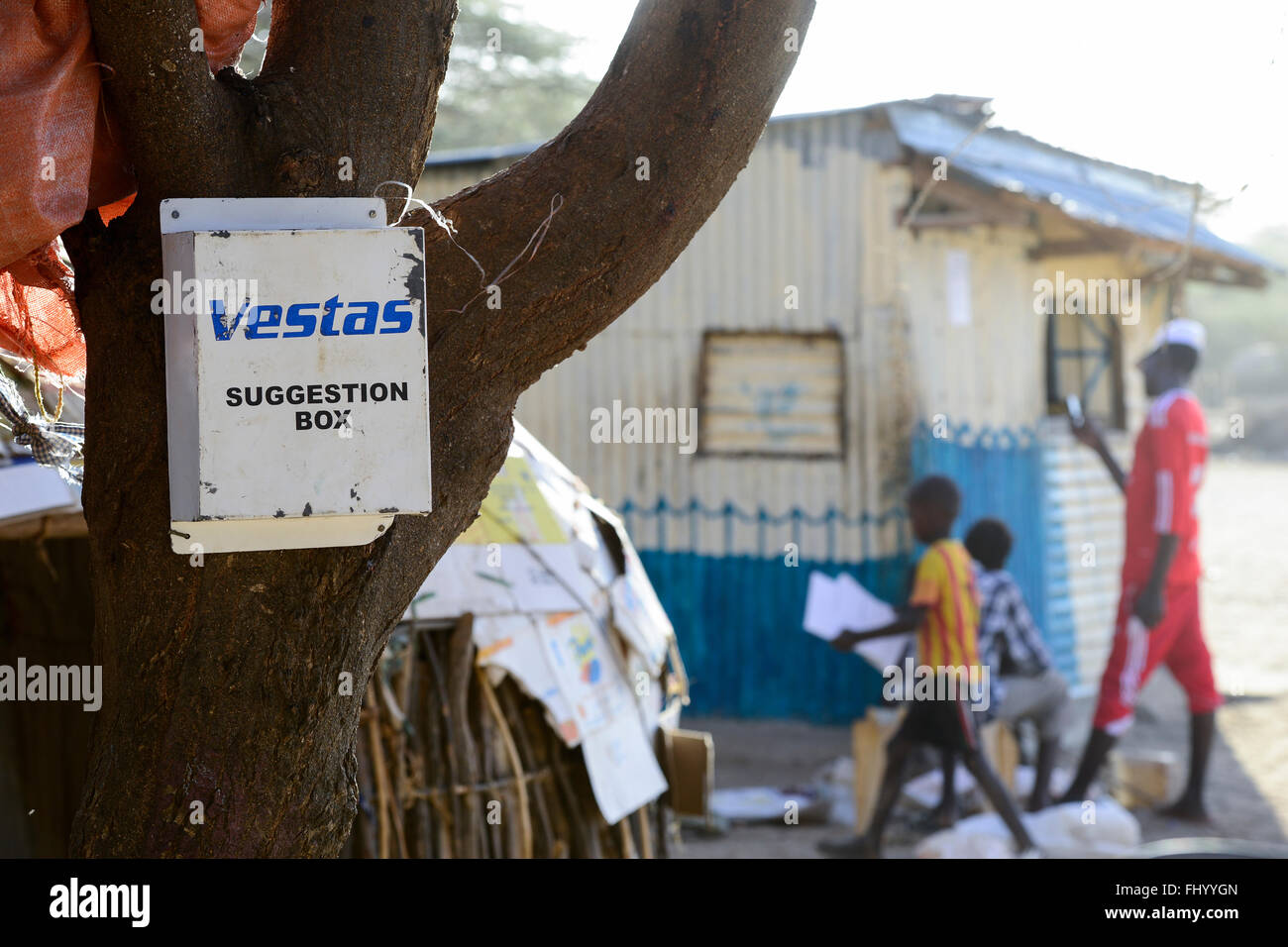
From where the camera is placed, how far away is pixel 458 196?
224cm

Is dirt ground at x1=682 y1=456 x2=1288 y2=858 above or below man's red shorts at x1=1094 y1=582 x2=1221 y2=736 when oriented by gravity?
below

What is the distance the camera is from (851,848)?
6895 mm

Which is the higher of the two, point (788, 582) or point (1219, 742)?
point (788, 582)

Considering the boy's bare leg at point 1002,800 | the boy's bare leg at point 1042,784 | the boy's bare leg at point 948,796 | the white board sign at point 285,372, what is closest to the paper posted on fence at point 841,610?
the boy's bare leg at point 1002,800

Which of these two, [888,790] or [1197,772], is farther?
[1197,772]

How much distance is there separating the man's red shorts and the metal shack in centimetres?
189

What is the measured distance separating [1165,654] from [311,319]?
683 centimetres

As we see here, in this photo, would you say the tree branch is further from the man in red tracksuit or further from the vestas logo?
the man in red tracksuit

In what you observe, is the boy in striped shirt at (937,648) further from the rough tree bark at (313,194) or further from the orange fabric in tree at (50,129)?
the orange fabric in tree at (50,129)

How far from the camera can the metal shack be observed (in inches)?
368

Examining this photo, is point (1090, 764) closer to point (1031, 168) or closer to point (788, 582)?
point (788, 582)

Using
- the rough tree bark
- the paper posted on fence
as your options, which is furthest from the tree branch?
the paper posted on fence

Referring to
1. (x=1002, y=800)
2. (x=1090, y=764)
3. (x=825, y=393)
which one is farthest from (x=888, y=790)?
(x=825, y=393)
